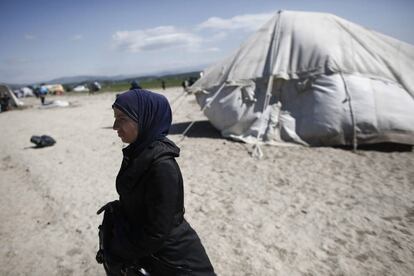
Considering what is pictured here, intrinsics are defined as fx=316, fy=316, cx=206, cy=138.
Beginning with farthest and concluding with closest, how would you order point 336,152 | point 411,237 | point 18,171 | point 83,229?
point 18,171
point 336,152
point 83,229
point 411,237

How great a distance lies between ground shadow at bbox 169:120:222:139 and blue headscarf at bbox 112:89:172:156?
306 inches

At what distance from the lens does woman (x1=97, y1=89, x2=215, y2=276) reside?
1.75 metres

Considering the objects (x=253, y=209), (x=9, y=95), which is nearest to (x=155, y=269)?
(x=253, y=209)

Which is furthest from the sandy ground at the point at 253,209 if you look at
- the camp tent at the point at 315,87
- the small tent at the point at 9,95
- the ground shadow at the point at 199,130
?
the small tent at the point at 9,95

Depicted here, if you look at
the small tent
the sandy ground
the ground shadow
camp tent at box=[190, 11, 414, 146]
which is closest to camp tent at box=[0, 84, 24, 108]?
the small tent

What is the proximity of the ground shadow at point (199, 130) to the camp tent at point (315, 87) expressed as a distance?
59 cm

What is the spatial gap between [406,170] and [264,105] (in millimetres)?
3719

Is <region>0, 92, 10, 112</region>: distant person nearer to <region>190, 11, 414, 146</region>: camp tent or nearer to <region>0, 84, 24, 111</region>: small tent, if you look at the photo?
<region>0, 84, 24, 111</region>: small tent

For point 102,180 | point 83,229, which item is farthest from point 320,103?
point 83,229

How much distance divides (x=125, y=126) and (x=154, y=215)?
56cm

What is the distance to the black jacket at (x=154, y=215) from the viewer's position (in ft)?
5.69

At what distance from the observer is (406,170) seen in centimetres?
639

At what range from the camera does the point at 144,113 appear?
1875 mm

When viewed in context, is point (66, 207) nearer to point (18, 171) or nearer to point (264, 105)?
point (18, 171)
